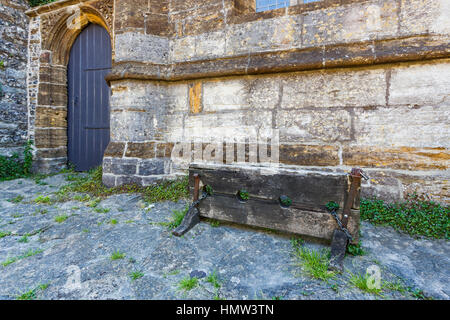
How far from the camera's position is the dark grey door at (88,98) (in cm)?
470

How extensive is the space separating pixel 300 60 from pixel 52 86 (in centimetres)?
507

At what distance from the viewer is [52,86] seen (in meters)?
4.79

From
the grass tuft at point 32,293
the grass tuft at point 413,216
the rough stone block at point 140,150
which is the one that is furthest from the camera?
the rough stone block at point 140,150

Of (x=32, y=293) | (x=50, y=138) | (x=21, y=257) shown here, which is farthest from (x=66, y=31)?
(x=32, y=293)

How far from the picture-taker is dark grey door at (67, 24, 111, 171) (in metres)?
4.70

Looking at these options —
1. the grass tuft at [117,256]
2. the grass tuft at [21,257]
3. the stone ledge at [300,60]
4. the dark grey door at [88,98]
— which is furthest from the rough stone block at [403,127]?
the dark grey door at [88,98]

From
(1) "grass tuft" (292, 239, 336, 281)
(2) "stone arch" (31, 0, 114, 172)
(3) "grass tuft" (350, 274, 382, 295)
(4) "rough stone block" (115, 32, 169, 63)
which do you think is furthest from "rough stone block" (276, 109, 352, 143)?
(2) "stone arch" (31, 0, 114, 172)

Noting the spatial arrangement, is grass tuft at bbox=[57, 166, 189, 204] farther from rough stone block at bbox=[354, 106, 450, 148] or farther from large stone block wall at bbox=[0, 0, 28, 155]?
rough stone block at bbox=[354, 106, 450, 148]

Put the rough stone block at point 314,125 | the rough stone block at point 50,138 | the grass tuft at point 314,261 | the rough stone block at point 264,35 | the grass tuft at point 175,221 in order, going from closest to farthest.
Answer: the grass tuft at point 314,261 → the grass tuft at point 175,221 → the rough stone block at point 314,125 → the rough stone block at point 264,35 → the rough stone block at point 50,138

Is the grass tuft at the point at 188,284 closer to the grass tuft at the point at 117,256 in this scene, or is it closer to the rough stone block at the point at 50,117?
the grass tuft at the point at 117,256

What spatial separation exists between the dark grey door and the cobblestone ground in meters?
2.48

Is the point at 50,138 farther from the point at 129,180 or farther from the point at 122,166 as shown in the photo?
the point at 129,180

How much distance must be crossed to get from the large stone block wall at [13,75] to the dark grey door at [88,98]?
2.84 feet
